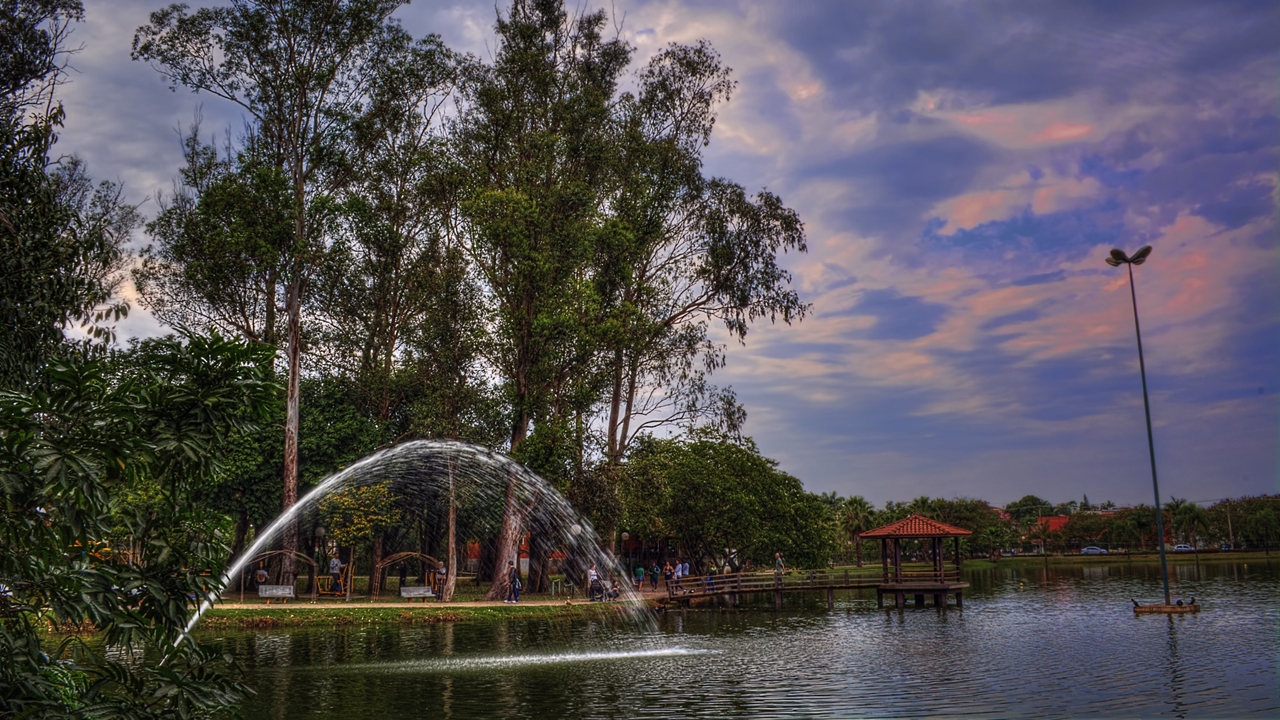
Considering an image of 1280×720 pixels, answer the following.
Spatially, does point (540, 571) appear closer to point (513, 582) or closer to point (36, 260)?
point (513, 582)

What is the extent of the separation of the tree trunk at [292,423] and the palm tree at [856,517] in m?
77.9

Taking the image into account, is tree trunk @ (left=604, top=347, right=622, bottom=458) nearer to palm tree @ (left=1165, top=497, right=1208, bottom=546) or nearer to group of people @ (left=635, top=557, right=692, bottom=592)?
group of people @ (left=635, top=557, right=692, bottom=592)

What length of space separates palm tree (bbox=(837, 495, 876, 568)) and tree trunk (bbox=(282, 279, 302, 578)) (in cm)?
7792

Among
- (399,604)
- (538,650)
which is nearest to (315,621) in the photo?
(399,604)

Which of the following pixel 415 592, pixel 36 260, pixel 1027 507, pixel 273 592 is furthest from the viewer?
pixel 1027 507

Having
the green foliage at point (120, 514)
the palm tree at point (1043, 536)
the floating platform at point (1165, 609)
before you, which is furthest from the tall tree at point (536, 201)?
the palm tree at point (1043, 536)

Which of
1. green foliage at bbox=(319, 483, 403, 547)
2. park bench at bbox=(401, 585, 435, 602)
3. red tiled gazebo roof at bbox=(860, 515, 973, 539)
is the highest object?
green foliage at bbox=(319, 483, 403, 547)

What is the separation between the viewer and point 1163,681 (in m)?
19.6

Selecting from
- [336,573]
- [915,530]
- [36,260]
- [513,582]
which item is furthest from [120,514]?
[336,573]

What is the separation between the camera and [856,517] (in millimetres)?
113062

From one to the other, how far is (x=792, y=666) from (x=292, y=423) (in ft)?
92.4

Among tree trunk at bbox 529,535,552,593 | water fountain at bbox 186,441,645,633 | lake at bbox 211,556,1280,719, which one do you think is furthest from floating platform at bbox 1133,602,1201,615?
tree trunk at bbox 529,535,552,593

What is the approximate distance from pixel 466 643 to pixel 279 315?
74.8 ft

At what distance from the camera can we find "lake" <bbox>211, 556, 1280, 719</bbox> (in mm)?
17609
